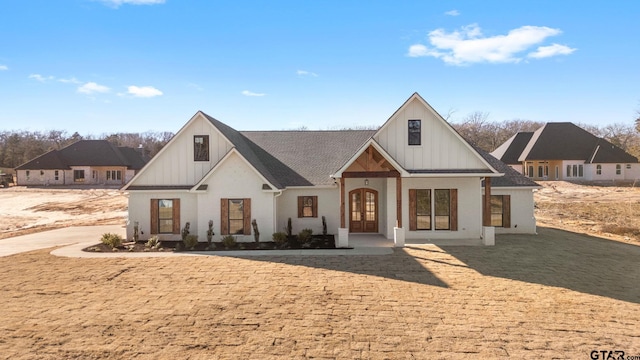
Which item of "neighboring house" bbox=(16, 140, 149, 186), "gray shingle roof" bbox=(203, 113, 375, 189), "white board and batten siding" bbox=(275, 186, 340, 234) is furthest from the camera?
"neighboring house" bbox=(16, 140, 149, 186)

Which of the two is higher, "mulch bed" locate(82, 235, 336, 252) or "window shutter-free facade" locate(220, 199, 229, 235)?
"window shutter-free facade" locate(220, 199, 229, 235)

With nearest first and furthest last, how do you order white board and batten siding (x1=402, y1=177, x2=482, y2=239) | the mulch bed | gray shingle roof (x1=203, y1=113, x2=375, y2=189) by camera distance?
the mulch bed → white board and batten siding (x1=402, y1=177, x2=482, y2=239) → gray shingle roof (x1=203, y1=113, x2=375, y2=189)

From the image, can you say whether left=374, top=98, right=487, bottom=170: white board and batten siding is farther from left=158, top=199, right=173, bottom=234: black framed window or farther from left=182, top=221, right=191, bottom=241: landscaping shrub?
left=158, top=199, right=173, bottom=234: black framed window

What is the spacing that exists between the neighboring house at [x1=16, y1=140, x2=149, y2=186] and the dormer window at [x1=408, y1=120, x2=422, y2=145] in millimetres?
51802

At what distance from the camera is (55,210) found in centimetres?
3088

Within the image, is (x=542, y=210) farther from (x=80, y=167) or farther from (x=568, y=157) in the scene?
(x=80, y=167)

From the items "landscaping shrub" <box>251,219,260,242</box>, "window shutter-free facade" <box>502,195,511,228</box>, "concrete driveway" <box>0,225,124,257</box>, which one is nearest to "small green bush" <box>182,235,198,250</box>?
"landscaping shrub" <box>251,219,260,242</box>

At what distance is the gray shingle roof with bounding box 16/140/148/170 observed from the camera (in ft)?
174

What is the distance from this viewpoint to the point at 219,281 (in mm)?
10391

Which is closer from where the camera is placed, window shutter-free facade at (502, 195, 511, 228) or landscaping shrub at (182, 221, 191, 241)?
landscaping shrub at (182, 221, 191, 241)

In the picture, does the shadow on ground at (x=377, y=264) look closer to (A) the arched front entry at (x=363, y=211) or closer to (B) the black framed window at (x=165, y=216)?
(A) the arched front entry at (x=363, y=211)

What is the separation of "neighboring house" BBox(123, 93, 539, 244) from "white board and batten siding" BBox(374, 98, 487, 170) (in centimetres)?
5

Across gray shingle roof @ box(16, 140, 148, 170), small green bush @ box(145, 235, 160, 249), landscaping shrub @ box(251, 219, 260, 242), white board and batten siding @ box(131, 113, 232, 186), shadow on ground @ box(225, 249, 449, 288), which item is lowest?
shadow on ground @ box(225, 249, 449, 288)

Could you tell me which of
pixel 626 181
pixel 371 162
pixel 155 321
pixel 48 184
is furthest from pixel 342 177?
pixel 48 184
